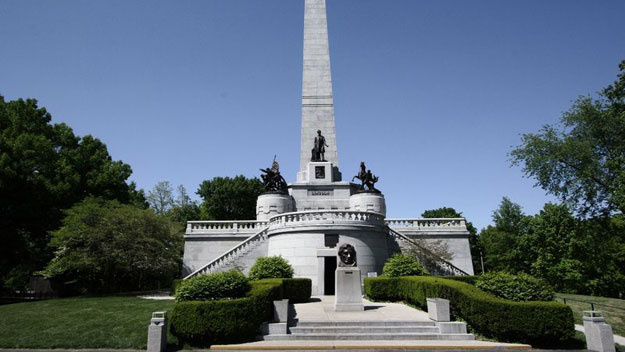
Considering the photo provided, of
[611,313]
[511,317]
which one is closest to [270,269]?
[511,317]

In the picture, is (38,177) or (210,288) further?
(38,177)

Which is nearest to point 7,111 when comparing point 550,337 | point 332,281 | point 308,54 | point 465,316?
point 308,54

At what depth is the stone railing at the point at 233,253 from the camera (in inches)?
1021

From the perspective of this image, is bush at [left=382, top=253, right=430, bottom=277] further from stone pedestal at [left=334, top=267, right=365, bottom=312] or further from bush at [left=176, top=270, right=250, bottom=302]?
bush at [left=176, top=270, right=250, bottom=302]

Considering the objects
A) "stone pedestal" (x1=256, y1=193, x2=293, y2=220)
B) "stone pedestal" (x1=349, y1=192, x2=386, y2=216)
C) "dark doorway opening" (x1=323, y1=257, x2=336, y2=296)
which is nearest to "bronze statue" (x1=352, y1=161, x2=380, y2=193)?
Answer: "stone pedestal" (x1=349, y1=192, x2=386, y2=216)

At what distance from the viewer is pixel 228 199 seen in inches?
2397

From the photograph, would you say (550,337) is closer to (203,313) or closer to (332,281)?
(203,313)

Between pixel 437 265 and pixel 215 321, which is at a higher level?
pixel 437 265

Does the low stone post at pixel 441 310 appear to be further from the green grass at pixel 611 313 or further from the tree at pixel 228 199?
the tree at pixel 228 199

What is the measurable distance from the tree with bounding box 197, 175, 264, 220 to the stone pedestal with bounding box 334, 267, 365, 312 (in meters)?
46.3

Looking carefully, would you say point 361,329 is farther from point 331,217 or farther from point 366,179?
point 366,179

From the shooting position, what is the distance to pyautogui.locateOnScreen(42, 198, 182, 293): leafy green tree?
2572 centimetres

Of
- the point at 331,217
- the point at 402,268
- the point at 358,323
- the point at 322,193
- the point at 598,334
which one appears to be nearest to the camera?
the point at 598,334

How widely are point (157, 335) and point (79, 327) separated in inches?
183
